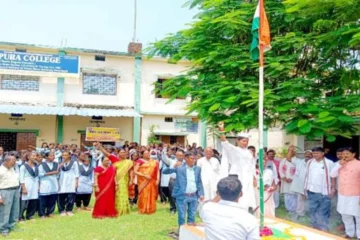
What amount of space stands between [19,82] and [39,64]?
1.38 meters

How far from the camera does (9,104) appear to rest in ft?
59.3

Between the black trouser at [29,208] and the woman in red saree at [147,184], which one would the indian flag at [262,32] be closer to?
the woman in red saree at [147,184]

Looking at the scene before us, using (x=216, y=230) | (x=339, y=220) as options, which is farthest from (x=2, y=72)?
(x=216, y=230)

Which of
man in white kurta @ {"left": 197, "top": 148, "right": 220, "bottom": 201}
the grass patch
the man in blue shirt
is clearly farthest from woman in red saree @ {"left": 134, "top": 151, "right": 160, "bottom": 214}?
the man in blue shirt

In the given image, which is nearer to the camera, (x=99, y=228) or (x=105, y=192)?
(x=99, y=228)

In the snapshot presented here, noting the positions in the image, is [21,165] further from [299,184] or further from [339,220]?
[339,220]

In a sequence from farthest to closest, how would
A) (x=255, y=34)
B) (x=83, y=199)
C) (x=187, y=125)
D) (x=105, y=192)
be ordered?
1. (x=187, y=125)
2. (x=83, y=199)
3. (x=105, y=192)
4. (x=255, y=34)

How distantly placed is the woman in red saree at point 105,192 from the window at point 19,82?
11049mm

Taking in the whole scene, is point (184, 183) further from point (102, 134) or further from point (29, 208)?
→ point (102, 134)

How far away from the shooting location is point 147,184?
9219 millimetres

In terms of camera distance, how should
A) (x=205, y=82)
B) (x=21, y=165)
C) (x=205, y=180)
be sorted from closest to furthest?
(x=205, y=180) < (x=21, y=165) < (x=205, y=82)

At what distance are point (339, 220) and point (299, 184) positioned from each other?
1.08m

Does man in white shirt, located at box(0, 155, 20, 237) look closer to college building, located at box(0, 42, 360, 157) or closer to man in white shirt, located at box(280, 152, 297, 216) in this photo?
man in white shirt, located at box(280, 152, 297, 216)

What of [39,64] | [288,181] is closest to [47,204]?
[288,181]
